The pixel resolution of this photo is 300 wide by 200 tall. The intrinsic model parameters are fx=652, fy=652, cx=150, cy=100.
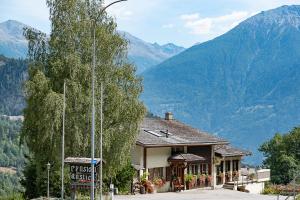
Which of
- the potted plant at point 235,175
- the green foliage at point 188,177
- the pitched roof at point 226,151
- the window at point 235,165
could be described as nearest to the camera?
the green foliage at point 188,177

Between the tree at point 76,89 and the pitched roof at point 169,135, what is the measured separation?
25.9ft

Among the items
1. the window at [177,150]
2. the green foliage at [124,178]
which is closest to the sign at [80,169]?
the green foliage at [124,178]

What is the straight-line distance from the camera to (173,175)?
51.5 metres

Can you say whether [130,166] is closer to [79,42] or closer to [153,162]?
[153,162]

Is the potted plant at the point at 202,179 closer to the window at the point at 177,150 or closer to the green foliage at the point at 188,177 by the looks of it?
the green foliage at the point at 188,177

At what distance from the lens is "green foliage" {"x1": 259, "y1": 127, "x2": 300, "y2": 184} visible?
80375 mm

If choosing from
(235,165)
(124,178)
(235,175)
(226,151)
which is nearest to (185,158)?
(124,178)

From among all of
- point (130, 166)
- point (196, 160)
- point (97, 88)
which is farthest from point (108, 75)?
point (196, 160)

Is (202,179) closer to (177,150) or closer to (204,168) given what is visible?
(204,168)

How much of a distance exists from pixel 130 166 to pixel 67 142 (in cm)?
813

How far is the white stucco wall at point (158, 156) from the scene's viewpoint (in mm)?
49219

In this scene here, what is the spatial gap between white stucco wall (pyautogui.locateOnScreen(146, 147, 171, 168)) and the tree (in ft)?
29.1

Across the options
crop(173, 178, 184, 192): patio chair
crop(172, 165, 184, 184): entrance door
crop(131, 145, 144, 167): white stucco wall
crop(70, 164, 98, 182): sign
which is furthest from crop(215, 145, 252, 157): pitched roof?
crop(70, 164, 98, 182): sign

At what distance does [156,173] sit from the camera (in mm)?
50375
